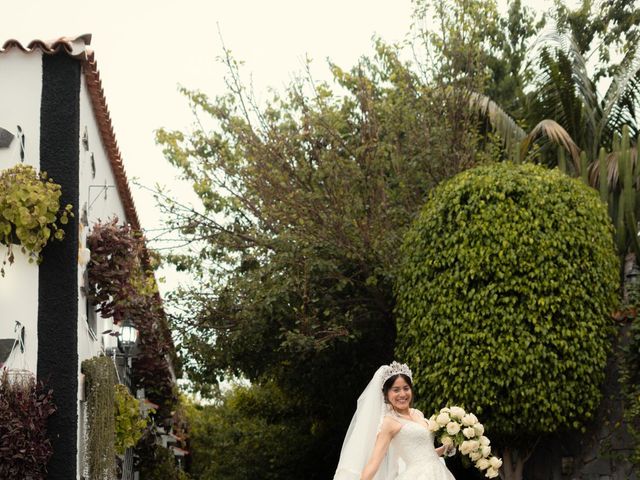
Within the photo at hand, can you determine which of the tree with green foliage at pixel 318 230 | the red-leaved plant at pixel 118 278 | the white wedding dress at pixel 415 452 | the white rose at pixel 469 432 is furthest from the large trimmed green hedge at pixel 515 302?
the white wedding dress at pixel 415 452

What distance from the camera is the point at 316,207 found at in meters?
17.6

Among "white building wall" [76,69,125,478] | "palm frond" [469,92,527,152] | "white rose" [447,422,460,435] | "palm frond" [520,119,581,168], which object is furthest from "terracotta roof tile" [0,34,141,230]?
"palm frond" [469,92,527,152]

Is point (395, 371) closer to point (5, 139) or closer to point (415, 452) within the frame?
point (415, 452)

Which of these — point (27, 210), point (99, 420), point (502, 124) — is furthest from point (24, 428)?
point (502, 124)

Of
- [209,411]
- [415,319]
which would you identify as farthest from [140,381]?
[209,411]

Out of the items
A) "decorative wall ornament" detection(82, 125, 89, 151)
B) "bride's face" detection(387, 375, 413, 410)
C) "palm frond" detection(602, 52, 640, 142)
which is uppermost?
"palm frond" detection(602, 52, 640, 142)

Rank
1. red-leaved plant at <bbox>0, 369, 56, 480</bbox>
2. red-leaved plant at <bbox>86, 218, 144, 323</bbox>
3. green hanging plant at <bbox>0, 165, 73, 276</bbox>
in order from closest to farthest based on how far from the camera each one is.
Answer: red-leaved plant at <bbox>0, 369, 56, 480</bbox> → green hanging plant at <bbox>0, 165, 73, 276</bbox> → red-leaved plant at <bbox>86, 218, 144, 323</bbox>

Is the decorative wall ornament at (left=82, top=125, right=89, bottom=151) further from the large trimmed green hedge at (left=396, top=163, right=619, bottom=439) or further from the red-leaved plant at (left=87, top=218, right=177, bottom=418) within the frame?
the large trimmed green hedge at (left=396, top=163, right=619, bottom=439)

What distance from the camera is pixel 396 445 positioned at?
8.91 metres

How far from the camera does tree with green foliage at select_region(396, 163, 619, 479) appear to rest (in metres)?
14.4

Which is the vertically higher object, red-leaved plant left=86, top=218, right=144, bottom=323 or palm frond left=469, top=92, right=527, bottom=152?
palm frond left=469, top=92, right=527, bottom=152

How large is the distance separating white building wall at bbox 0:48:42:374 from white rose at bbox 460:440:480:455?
17.6 ft

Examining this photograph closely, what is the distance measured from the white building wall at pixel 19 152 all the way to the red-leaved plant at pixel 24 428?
0.42 m

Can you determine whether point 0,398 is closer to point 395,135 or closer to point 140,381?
point 140,381
